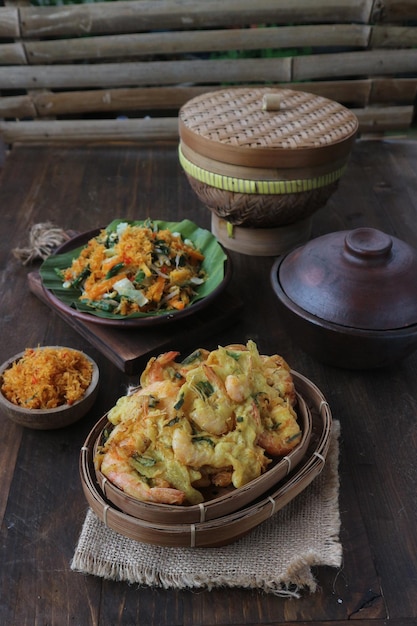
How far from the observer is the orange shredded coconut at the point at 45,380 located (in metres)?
1.39

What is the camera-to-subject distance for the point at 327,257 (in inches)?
60.5

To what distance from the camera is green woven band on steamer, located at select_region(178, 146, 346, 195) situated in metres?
1.87

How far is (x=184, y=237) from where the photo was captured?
1.98m

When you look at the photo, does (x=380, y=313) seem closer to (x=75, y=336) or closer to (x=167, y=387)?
(x=167, y=387)

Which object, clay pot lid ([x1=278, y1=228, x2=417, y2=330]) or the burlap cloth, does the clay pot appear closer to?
clay pot lid ([x1=278, y1=228, x2=417, y2=330])

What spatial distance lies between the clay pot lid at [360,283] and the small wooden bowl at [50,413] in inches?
24.2

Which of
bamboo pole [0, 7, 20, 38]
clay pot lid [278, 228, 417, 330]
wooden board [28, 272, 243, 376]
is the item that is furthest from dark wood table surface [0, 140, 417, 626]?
bamboo pole [0, 7, 20, 38]

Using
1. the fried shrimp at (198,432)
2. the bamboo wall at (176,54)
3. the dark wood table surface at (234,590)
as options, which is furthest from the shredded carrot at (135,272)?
the bamboo wall at (176,54)

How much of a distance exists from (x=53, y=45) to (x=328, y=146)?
2056 mm

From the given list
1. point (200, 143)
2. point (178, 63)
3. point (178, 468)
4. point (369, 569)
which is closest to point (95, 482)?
point (178, 468)

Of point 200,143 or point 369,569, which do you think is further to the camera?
point 200,143

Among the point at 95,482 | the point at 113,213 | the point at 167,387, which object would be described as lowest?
the point at 113,213

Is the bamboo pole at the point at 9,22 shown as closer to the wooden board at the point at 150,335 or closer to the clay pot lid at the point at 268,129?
the clay pot lid at the point at 268,129

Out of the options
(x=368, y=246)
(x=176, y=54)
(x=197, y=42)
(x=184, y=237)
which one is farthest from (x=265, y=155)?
(x=176, y=54)
